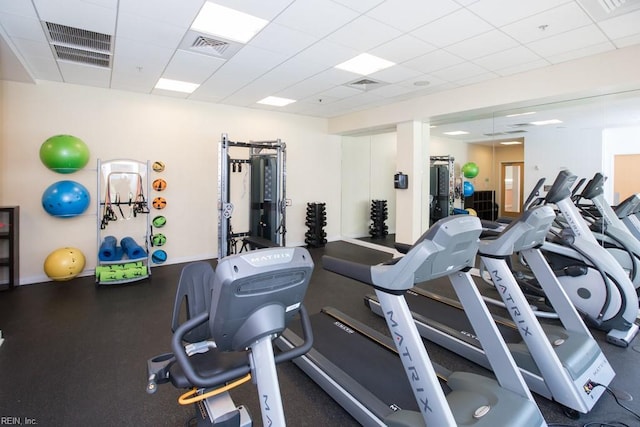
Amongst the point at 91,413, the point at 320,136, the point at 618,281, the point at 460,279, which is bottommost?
the point at 91,413

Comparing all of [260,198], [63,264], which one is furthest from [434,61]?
[63,264]

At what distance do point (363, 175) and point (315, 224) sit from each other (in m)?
1.76

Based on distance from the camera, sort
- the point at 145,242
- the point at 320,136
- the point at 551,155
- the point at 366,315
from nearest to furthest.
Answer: the point at 366,315, the point at 551,155, the point at 145,242, the point at 320,136

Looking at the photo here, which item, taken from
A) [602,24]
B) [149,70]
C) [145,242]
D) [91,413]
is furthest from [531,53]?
[145,242]

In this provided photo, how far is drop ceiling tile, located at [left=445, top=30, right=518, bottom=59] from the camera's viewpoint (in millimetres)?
3256

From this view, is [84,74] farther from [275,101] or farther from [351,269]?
[351,269]

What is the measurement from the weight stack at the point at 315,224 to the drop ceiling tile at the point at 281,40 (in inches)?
149

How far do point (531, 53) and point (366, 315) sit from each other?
3331 mm

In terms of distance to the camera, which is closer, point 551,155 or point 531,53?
point 531,53

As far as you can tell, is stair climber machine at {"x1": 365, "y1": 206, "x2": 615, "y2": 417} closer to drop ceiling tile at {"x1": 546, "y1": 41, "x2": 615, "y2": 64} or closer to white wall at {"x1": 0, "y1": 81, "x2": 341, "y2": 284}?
drop ceiling tile at {"x1": 546, "y1": 41, "x2": 615, "y2": 64}

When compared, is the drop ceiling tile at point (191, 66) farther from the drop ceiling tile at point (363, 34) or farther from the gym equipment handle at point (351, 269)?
the gym equipment handle at point (351, 269)

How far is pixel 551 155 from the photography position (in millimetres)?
4762

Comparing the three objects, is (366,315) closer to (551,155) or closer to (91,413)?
(91,413)

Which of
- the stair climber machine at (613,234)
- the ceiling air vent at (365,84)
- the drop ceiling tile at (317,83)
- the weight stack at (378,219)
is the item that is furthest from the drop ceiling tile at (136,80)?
the stair climber machine at (613,234)
